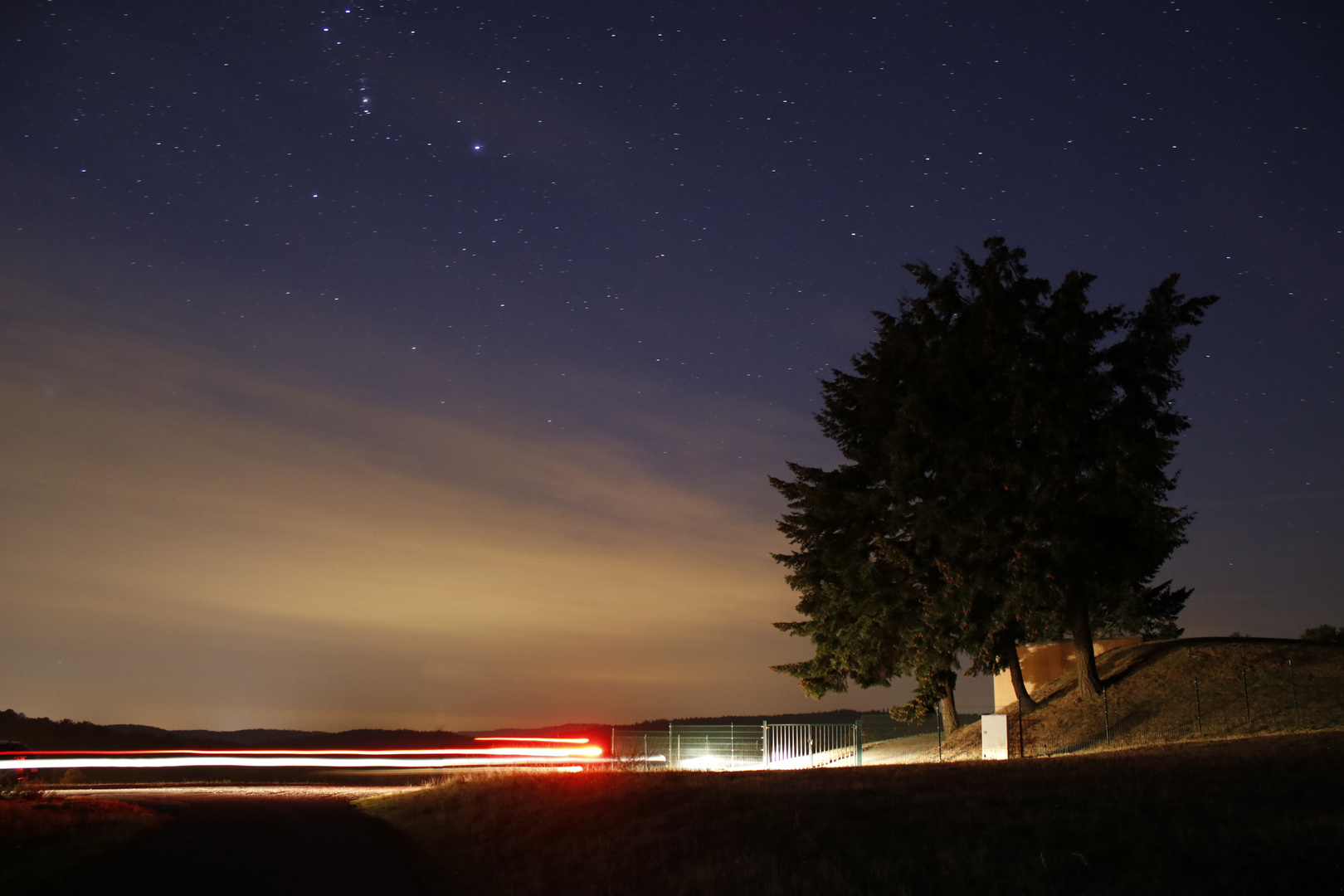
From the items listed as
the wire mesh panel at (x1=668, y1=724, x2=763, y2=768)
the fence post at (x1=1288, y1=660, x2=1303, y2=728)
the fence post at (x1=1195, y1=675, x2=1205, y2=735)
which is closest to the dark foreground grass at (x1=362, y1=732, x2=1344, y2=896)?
the fence post at (x1=1288, y1=660, x2=1303, y2=728)

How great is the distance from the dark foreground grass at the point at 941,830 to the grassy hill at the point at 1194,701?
28.3 feet

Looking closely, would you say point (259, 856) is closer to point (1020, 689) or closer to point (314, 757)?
point (1020, 689)

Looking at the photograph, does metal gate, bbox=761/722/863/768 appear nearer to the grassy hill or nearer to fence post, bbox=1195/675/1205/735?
the grassy hill

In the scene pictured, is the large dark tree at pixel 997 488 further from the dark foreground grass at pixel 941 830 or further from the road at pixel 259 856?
the road at pixel 259 856

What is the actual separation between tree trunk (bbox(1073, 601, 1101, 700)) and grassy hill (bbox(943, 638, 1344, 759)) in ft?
1.89

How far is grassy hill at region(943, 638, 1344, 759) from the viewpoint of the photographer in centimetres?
2897

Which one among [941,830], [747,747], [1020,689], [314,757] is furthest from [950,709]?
[314,757]

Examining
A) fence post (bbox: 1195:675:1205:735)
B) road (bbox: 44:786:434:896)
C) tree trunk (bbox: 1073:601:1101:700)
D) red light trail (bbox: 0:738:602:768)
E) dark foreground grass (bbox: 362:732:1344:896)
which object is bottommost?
red light trail (bbox: 0:738:602:768)

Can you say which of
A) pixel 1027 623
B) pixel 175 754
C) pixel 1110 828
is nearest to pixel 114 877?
pixel 1110 828

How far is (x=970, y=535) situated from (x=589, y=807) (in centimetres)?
1804

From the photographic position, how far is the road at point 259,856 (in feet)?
45.7

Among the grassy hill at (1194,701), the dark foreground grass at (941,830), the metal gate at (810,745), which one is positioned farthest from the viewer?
the metal gate at (810,745)

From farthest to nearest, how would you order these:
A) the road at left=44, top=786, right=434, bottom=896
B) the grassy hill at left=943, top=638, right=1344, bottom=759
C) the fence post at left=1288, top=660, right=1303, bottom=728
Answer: the grassy hill at left=943, top=638, right=1344, bottom=759
the fence post at left=1288, top=660, right=1303, bottom=728
the road at left=44, top=786, right=434, bottom=896

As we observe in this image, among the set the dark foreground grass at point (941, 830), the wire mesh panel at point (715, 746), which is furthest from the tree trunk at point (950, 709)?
the dark foreground grass at point (941, 830)
